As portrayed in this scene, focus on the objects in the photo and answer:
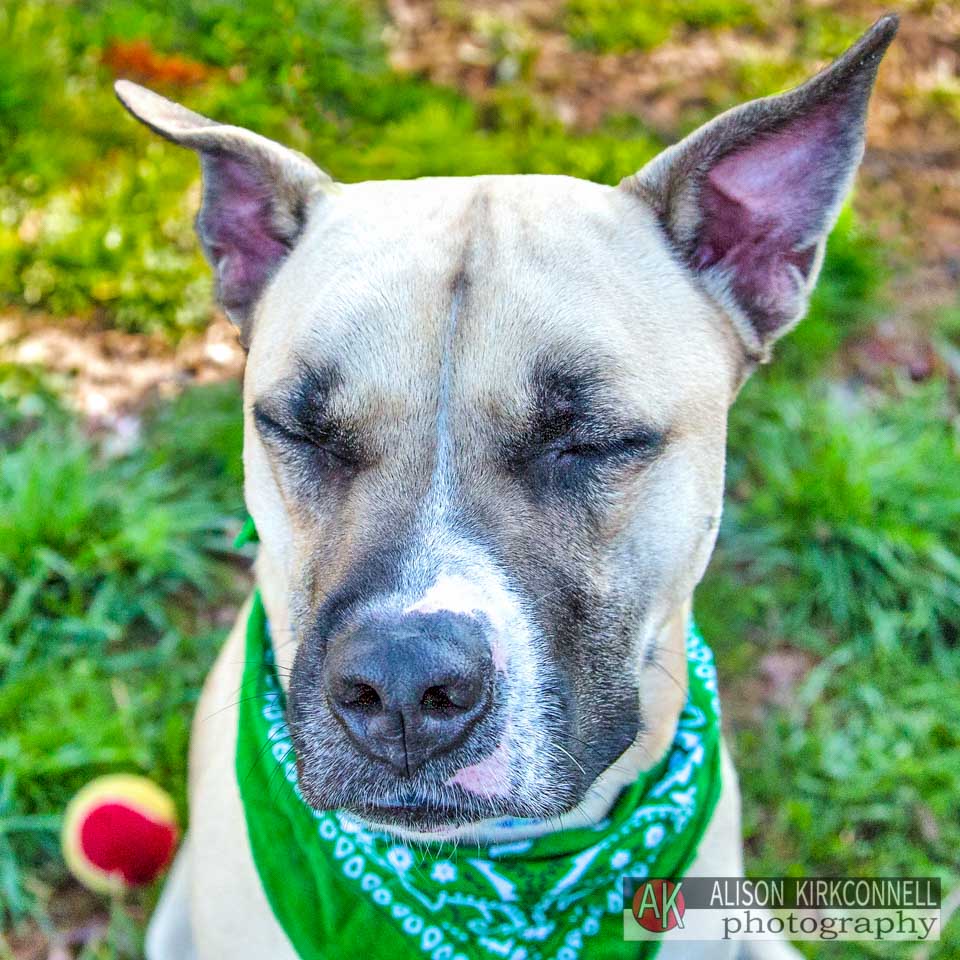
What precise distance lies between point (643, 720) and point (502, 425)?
0.97 m

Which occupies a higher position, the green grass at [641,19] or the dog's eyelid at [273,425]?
the dog's eyelid at [273,425]

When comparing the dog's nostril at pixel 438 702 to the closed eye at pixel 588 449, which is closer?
the dog's nostril at pixel 438 702

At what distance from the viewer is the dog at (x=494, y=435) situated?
218 centimetres

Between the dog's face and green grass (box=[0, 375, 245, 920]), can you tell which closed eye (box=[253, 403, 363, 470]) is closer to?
the dog's face

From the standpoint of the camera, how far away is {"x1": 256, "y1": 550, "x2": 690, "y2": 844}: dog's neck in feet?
9.34

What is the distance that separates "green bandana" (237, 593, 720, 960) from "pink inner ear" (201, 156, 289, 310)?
107cm

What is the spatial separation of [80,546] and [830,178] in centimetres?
326

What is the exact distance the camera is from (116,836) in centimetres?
352

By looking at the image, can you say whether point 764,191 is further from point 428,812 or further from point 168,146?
point 168,146

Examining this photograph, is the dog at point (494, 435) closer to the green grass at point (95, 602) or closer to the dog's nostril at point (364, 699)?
the dog's nostril at point (364, 699)

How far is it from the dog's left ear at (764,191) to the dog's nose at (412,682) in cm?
128

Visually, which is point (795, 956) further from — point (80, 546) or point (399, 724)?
point (80, 546)

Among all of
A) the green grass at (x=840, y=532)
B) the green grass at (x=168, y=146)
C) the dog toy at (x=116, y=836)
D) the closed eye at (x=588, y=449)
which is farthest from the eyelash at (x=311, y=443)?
the green grass at (x=168, y=146)

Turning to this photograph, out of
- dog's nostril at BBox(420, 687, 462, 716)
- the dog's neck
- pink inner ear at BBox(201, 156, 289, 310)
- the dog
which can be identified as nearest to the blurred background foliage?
the dog's neck
